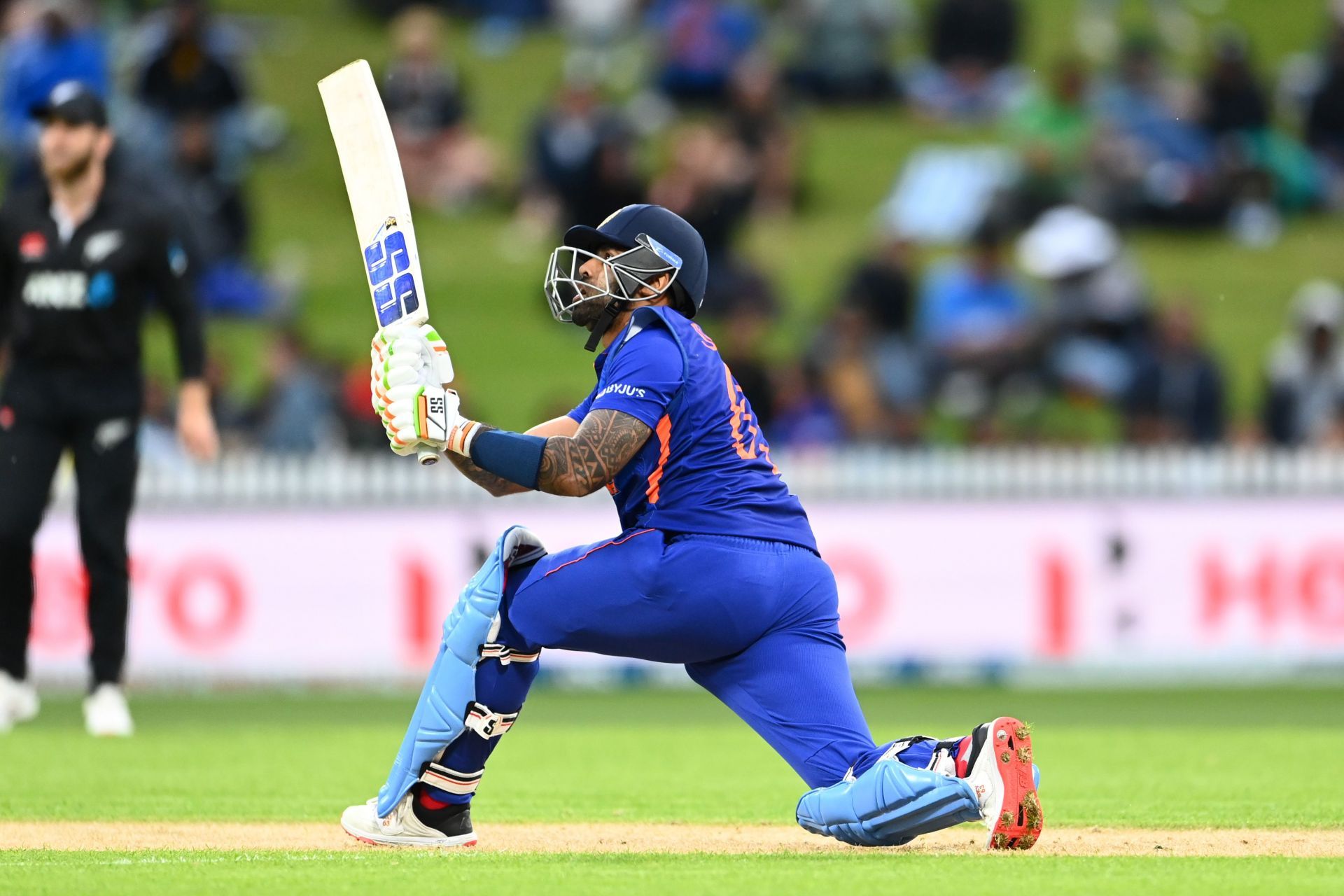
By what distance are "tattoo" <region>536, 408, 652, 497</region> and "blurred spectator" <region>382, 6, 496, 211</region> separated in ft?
43.6

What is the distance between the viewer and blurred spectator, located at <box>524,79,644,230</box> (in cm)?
1736

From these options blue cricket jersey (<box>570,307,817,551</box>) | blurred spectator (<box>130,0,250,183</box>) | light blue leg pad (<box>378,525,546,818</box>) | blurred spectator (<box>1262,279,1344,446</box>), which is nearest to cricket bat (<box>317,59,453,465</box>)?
blue cricket jersey (<box>570,307,817,551</box>)

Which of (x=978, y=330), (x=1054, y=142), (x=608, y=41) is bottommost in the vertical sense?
(x=978, y=330)

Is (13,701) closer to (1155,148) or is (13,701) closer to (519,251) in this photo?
(519,251)

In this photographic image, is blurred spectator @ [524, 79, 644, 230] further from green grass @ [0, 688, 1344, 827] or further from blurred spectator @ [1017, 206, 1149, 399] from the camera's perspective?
green grass @ [0, 688, 1344, 827]

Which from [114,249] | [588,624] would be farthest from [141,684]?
[588,624]

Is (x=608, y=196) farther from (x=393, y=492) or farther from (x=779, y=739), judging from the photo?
(x=779, y=739)

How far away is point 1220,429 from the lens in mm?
15391

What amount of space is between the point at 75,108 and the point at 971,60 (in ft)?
45.7

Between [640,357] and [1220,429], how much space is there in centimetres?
1032

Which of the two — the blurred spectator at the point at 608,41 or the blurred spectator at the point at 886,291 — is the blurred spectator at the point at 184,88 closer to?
the blurred spectator at the point at 608,41

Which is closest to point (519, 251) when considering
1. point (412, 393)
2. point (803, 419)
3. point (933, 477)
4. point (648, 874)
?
point (803, 419)

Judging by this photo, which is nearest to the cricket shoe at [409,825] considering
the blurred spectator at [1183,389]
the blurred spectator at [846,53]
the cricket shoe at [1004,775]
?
the cricket shoe at [1004,775]

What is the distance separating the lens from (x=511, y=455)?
583 centimetres
